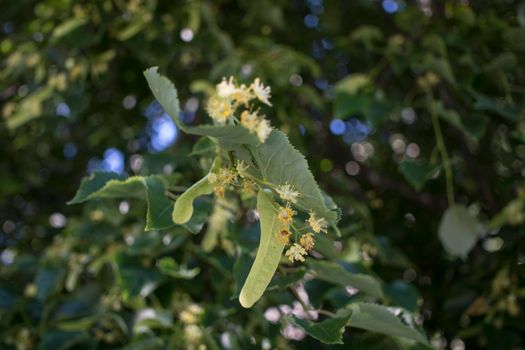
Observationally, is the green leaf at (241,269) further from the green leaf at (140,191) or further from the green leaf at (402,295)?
the green leaf at (402,295)

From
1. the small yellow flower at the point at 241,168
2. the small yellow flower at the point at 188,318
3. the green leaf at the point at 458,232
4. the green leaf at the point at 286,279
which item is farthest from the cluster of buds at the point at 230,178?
the green leaf at the point at 458,232

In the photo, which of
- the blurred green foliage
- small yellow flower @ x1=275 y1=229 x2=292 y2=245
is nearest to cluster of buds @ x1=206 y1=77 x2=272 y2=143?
small yellow flower @ x1=275 y1=229 x2=292 y2=245

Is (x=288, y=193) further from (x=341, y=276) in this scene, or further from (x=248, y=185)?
(x=341, y=276)

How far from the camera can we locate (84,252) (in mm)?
1691

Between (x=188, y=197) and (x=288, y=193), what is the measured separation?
0.13 metres

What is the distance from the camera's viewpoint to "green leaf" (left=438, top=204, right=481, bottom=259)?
5.28 feet

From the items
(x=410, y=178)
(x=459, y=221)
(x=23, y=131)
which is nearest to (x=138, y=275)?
(x=410, y=178)

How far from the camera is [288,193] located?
2.45 feet

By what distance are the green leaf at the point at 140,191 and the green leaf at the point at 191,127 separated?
0.19 metres

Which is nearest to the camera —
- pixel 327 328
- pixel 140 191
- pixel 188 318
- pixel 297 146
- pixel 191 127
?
pixel 191 127

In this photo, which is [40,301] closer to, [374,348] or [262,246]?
[374,348]

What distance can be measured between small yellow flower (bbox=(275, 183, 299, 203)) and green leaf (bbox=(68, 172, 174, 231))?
210mm

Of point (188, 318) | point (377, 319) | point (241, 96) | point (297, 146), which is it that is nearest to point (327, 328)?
point (377, 319)

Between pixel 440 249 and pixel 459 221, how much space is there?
1.90ft
